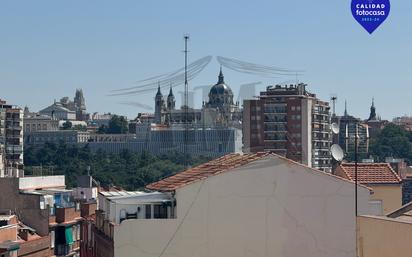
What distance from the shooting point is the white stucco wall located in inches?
853

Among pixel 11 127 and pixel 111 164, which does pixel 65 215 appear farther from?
pixel 111 164

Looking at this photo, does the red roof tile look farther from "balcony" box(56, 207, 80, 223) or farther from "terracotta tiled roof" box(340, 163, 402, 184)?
"balcony" box(56, 207, 80, 223)

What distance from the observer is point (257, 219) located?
71.6ft

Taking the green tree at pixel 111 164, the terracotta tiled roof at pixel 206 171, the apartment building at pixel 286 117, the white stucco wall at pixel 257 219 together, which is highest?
the apartment building at pixel 286 117

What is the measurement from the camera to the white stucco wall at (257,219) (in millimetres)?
21672

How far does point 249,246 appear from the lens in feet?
71.4

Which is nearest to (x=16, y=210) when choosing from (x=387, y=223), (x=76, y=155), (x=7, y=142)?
(x=387, y=223)

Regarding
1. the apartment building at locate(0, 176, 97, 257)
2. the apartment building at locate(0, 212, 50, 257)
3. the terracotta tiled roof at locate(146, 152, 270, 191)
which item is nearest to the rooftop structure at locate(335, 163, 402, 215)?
the terracotta tiled roof at locate(146, 152, 270, 191)

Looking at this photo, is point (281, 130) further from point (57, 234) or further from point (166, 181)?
point (166, 181)

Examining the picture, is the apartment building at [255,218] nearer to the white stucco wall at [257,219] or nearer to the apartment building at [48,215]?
the white stucco wall at [257,219]

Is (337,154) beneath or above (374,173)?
above

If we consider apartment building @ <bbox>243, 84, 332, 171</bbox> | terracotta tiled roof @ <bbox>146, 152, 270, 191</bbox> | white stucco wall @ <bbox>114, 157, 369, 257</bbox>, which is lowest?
white stucco wall @ <bbox>114, 157, 369, 257</bbox>

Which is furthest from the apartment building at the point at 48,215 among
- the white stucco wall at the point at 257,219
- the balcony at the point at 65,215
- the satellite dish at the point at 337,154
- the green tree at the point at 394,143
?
the green tree at the point at 394,143

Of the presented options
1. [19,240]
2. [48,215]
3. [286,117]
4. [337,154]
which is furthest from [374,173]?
[286,117]
